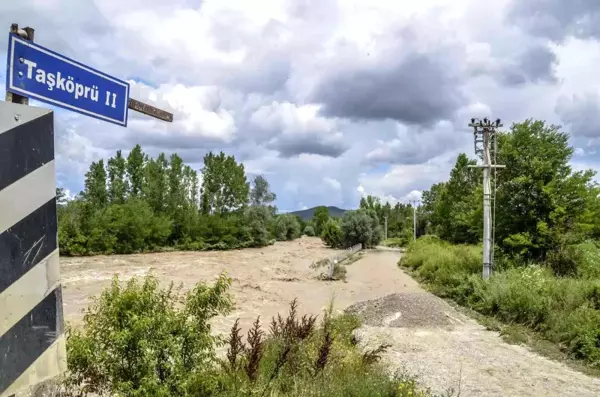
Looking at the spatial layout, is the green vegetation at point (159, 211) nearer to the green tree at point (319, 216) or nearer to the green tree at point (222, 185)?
the green tree at point (222, 185)

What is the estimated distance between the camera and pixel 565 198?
60.7 feet

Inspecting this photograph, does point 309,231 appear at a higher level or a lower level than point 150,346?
lower

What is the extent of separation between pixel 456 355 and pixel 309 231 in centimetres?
9387

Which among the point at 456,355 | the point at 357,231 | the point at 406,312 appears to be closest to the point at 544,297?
the point at 406,312

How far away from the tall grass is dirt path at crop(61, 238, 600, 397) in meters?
0.98

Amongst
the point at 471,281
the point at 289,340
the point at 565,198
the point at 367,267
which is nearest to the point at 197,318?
the point at 289,340

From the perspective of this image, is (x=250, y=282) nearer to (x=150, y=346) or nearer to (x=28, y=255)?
(x=150, y=346)

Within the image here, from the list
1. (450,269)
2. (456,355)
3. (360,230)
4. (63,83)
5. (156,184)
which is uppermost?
(156,184)

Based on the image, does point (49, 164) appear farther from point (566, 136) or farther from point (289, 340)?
point (566, 136)

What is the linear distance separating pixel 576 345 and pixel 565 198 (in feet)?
30.8

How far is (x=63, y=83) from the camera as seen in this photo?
2.43 meters

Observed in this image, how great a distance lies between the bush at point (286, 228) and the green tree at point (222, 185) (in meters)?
16.2

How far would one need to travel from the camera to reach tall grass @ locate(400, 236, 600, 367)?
10.9 meters

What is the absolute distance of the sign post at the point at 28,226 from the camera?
203 centimetres
